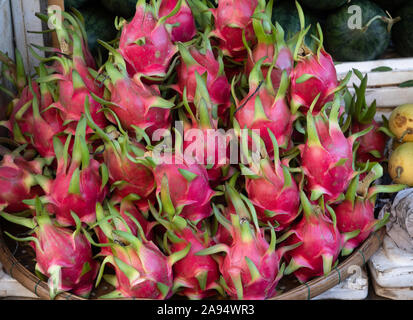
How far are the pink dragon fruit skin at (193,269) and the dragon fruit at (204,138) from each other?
0.54 feet

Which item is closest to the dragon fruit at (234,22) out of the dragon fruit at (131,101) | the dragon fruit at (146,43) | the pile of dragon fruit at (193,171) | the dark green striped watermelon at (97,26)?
the pile of dragon fruit at (193,171)

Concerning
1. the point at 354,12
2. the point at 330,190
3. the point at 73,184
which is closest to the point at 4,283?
the point at 73,184

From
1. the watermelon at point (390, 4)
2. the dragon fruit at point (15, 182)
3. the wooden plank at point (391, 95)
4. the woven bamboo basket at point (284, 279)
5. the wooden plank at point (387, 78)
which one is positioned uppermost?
the watermelon at point (390, 4)

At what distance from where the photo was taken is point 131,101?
110 centimetres

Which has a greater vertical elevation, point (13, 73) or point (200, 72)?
A: point (200, 72)

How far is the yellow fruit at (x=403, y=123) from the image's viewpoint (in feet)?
4.88

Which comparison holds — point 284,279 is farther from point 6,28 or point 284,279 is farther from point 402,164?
point 6,28

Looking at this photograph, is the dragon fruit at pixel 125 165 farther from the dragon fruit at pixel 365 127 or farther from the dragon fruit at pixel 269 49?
the dragon fruit at pixel 365 127

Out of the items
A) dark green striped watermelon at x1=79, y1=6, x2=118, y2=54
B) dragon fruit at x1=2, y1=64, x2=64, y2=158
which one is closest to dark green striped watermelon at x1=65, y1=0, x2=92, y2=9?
dark green striped watermelon at x1=79, y1=6, x2=118, y2=54

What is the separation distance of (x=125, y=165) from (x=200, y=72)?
0.91ft

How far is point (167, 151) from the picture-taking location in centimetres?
106

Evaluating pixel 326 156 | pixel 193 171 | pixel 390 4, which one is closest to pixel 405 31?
pixel 390 4

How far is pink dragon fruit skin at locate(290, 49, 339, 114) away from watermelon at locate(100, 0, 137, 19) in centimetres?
66
